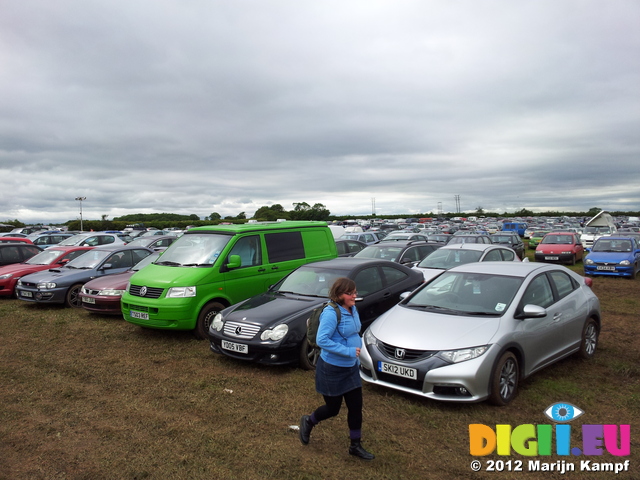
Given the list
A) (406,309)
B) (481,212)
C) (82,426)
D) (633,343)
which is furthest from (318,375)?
(481,212)

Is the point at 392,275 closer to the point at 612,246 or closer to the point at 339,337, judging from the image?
the point at 339,337

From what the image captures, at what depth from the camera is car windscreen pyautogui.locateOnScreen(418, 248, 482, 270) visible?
10453 millimetres

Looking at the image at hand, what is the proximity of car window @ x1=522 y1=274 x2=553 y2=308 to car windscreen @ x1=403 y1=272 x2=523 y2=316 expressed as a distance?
144 millimetres

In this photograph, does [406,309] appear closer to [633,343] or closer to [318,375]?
[318,375]

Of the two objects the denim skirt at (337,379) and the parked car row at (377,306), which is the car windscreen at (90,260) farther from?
the denim skirt at (337,379)

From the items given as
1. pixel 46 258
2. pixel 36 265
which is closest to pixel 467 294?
pixel 36 265

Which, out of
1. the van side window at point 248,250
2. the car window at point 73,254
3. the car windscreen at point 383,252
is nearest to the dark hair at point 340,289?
the van side window at point 248,250

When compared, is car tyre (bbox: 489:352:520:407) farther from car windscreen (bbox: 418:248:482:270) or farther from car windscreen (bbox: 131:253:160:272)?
car windscreen (bbox: 131:253:160:272)

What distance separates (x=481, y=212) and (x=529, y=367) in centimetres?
12820

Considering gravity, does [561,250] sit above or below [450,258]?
below

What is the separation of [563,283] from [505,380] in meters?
2.07

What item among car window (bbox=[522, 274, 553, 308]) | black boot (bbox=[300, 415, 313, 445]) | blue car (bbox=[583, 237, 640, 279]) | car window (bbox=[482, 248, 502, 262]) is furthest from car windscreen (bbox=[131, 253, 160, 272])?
blue car (bbox=[583, 237, 640, 279])

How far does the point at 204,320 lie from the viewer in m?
7.62

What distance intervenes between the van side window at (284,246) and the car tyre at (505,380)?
5.24 metres
